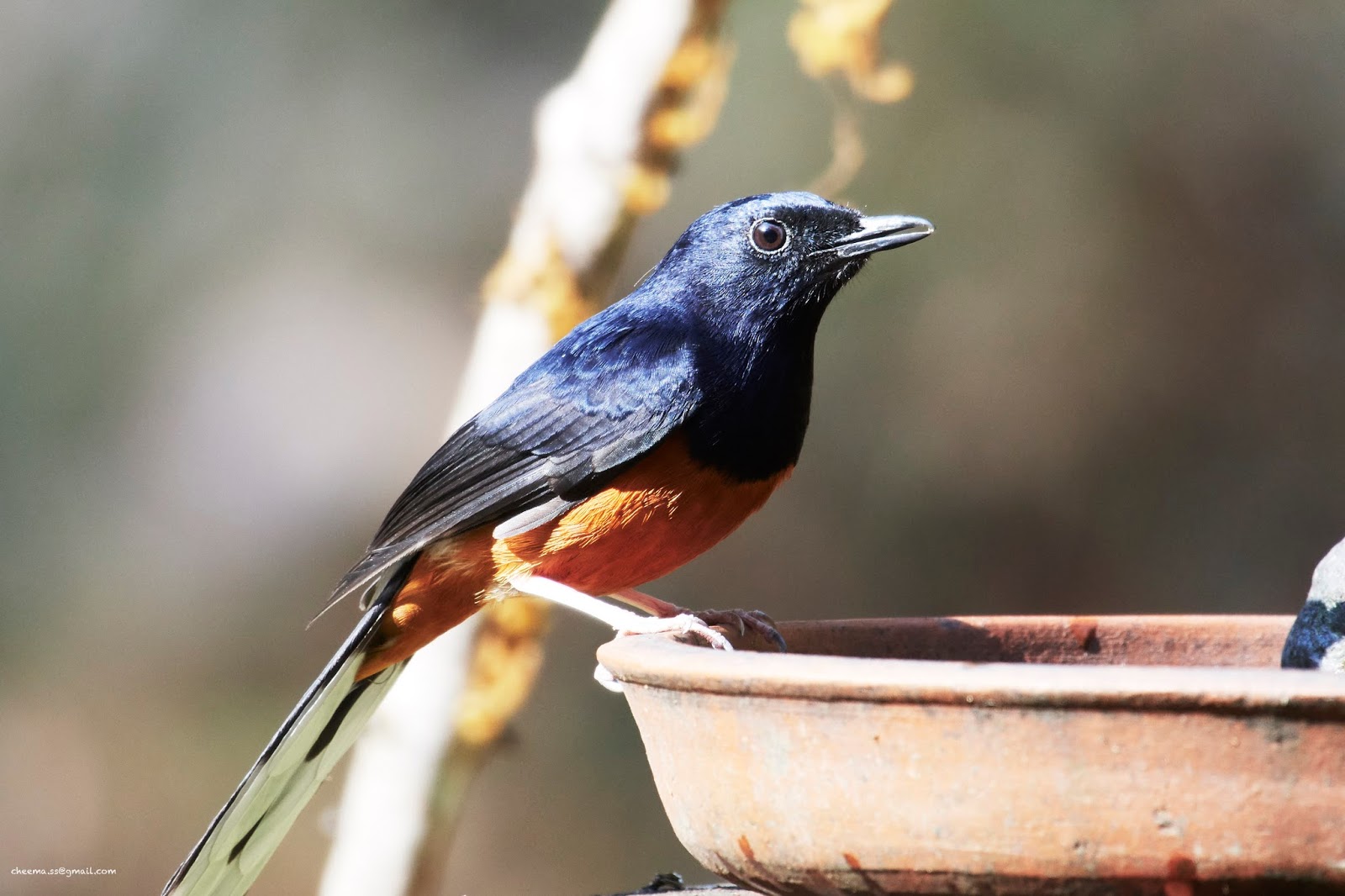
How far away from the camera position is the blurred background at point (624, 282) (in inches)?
274

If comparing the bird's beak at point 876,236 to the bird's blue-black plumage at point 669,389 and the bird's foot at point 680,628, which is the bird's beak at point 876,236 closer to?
the bird's blue-black plumage at point 669,389

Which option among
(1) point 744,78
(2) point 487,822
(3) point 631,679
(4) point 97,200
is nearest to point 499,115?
(1) point 744,78

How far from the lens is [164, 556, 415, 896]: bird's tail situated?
10.8 feet

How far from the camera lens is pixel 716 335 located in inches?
142

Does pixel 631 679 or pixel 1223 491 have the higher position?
pixel 631 679

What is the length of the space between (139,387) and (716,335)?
4.37 m

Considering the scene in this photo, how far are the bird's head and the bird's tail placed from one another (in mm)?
1052

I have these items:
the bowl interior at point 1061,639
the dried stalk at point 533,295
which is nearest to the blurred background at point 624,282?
the dried stalk at point 533,295

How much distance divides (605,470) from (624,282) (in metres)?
3.87

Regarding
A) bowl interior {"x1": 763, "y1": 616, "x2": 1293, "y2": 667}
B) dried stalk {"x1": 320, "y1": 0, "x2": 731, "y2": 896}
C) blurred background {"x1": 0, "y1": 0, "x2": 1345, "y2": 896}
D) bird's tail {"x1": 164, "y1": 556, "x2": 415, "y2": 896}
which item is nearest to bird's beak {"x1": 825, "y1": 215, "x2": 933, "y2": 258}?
dried stalk {"x1": 320, "y1": 0, "x2": 731, "y2": 896}

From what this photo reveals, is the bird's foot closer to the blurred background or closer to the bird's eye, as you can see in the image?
the bird's eye

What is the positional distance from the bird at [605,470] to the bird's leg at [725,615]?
0.01 m

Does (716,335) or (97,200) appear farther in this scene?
(97,200)

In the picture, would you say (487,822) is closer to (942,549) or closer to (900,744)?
(942,549)
